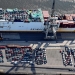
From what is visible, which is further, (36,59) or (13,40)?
(13,40)

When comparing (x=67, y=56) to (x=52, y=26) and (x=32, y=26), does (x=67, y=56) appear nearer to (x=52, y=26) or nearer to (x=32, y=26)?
(x=52, y=26)

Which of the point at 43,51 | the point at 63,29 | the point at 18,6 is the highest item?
the point at 18,6

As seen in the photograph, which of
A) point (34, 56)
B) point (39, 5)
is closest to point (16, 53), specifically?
point (34, 56)

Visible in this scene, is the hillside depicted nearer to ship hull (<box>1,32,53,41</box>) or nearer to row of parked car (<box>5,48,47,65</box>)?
ship hull (<box>1,32,53,41</box>)

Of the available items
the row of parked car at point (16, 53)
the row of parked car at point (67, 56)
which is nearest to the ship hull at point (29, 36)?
the row of parked car at point (16, 53)

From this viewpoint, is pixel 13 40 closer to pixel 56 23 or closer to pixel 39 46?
pixel 39 46

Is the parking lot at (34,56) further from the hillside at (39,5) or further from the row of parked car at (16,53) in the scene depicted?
the hillside at (39,5)

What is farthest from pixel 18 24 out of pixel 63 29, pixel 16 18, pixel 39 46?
pixel 63 29
